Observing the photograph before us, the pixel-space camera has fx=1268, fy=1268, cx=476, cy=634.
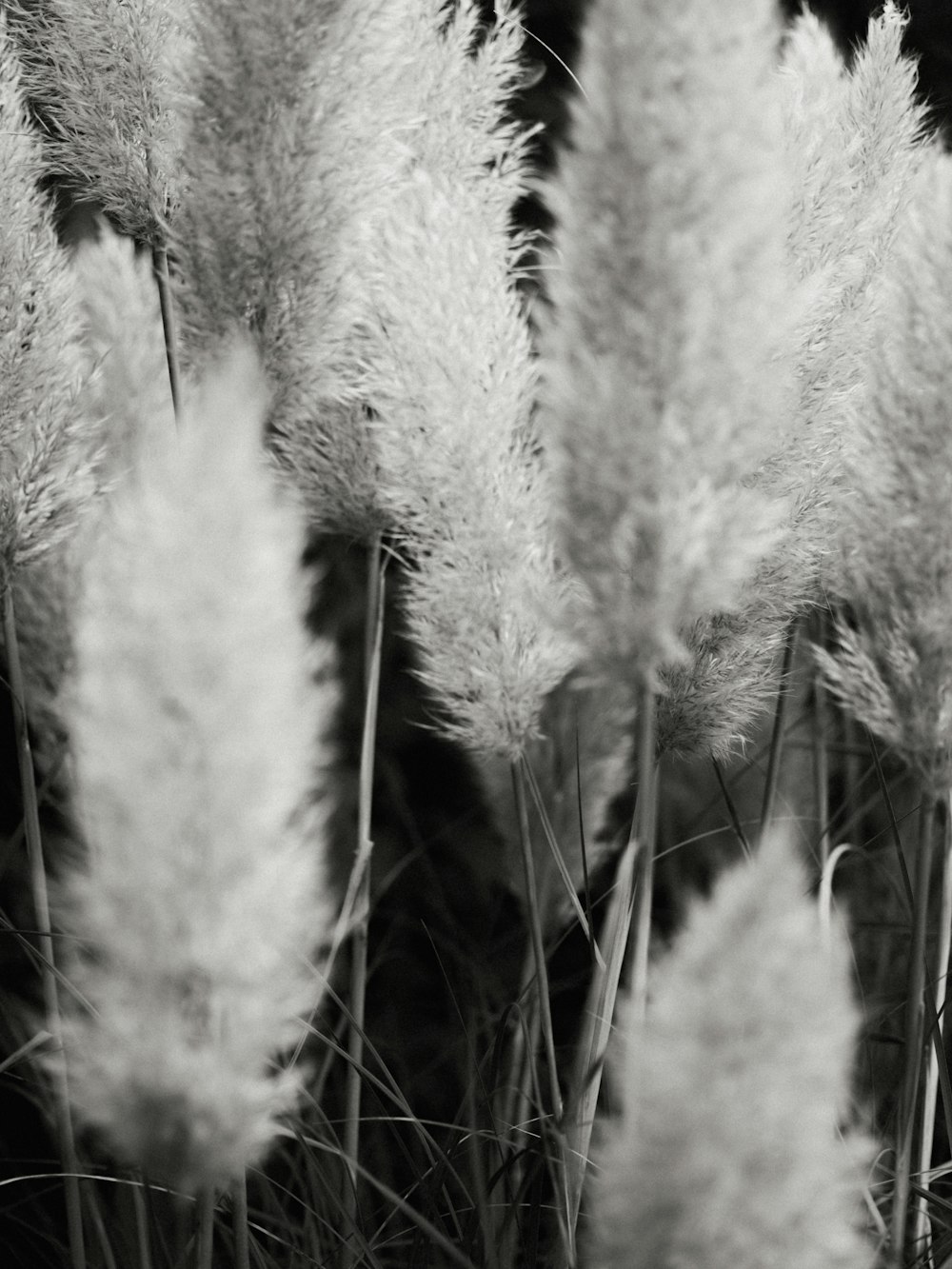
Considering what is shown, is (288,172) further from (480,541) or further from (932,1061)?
(932,1061)

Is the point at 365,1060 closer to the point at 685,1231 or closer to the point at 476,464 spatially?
the point at 476,464

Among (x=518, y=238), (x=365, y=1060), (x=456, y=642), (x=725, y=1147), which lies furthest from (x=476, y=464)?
(x=365, y=1060)

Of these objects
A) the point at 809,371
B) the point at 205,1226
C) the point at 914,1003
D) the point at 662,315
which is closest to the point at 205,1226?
the point at 205,1226

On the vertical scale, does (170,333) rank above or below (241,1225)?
above

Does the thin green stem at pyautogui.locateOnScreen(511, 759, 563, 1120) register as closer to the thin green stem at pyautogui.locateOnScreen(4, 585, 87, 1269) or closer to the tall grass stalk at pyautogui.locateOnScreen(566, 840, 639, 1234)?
the tall grass stalk at pyautogui.locateOnScreen(566, 840, 639, 1234)

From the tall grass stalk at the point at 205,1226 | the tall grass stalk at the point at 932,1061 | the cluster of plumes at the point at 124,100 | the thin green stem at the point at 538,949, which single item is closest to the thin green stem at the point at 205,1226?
the tall grass stalk at the point at 205,1226

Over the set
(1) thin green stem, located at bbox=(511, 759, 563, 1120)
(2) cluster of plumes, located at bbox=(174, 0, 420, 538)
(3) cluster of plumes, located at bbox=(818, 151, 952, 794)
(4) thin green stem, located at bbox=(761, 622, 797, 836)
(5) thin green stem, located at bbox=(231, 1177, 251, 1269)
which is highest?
(2) cluster of plumes, located at bbox=(174, 0, 420, 538)

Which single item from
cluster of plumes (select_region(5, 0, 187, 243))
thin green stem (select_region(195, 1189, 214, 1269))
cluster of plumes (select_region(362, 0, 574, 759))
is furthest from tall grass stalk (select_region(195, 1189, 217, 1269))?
cluster of plumes (select_region(5, 0, 187, 243))
